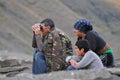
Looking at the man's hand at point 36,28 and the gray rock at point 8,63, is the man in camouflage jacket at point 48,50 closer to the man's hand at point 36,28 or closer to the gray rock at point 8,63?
the man's hand at point 36,28

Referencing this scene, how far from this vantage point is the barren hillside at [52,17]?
35.1 meters

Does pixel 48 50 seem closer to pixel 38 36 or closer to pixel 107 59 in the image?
pixel 38 36

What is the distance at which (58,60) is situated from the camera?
27.4 feet

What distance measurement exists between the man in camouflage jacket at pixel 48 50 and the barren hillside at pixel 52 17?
71.7ft

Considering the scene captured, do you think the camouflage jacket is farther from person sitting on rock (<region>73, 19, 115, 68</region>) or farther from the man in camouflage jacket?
person sitting on rock (<region>73, 19, 115, 68</region>)

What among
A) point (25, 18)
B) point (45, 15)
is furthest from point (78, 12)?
point (25, 18)

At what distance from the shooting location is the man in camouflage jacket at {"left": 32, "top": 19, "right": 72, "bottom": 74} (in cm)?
834

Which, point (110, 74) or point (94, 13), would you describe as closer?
point (110, 74)

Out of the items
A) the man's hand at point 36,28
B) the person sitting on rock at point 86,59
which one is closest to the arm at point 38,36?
the man's hand at point 36,28

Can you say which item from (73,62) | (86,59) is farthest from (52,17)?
(86,59)

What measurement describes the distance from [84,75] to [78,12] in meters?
44.5

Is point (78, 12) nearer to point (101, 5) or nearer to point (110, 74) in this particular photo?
point (101, 5)

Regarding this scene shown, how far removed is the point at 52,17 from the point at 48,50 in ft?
122

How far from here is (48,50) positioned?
841 cm
